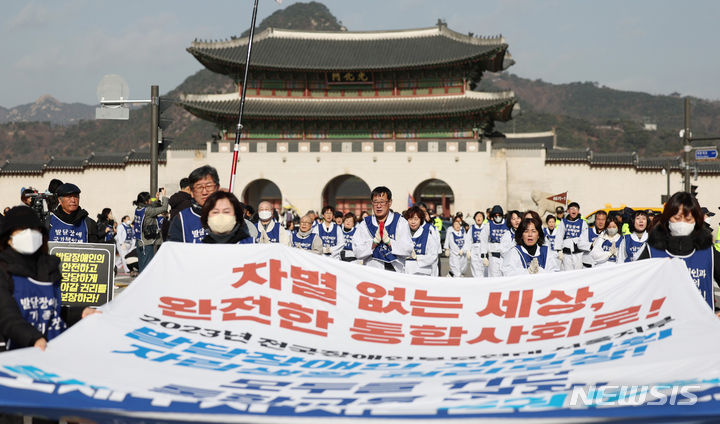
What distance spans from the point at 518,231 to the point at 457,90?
28.2 metres

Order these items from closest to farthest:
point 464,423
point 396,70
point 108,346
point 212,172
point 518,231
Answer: point 464,423
point 108,346
point 212,172
point 518,231
point 396,70

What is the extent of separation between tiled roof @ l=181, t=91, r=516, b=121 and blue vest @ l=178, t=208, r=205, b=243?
2739 centimetres

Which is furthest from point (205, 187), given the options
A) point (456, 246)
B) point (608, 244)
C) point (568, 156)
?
point (568, 156)

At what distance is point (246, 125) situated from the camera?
3459cm

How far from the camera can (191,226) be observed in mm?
5738

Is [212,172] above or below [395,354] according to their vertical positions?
above

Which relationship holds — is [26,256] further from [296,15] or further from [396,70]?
[296,15]

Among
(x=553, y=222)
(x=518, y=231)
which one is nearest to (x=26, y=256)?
(x=518, y=231)

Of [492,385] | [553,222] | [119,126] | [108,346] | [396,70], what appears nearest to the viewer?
[492,385]

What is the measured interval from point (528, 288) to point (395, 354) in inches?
50.4

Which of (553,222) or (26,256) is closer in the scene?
(26,256)

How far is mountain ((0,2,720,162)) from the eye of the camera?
91.2m

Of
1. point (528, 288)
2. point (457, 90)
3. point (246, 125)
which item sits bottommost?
point (528, 288)

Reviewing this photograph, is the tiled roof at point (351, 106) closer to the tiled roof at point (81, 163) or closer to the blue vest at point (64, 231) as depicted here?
the tiled roof at point (81, 163)
